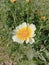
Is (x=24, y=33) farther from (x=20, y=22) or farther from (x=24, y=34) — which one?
(x=20, y=22)

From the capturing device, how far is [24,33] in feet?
10.5

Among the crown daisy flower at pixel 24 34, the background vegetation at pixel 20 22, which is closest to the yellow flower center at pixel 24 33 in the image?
the crown daisy flower at pixel 24 34

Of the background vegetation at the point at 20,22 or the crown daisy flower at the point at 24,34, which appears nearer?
the crown daisy flower at the point at 24,34

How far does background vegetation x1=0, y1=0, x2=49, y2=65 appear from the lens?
11.1 feet

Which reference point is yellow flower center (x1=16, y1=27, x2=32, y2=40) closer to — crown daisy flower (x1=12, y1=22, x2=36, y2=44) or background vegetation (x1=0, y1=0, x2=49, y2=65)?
crown daisy flower (x1=12, y1=22, x2=36, y2=44)

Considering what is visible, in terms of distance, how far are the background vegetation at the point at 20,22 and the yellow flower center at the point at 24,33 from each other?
0.18 metres

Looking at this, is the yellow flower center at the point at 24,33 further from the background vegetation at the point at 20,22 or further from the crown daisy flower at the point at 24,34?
the background vegetation at the point at 20,22

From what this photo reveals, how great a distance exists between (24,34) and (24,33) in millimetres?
11

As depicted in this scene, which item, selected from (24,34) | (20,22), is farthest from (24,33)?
(20,22)

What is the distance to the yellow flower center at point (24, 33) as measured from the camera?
3.20 m

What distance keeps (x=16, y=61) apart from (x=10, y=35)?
13.8 inches

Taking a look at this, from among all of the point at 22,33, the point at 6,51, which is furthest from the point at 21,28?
the point at 6,51

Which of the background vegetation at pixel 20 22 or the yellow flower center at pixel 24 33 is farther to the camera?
the background vegetation at pixel 20 22

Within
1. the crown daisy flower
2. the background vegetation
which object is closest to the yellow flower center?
A: the crown daisy flower
